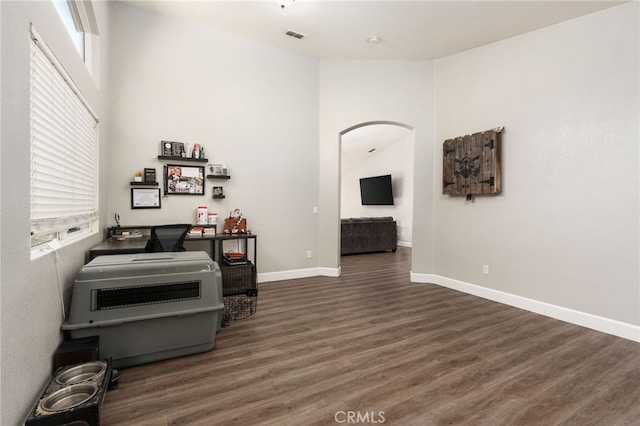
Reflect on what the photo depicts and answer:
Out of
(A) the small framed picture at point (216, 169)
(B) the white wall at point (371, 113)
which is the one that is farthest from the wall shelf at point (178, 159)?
(B) the white wall at point (371, 113)

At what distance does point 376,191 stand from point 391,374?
842cm

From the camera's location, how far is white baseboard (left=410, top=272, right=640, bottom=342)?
116 inches

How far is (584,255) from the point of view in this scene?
3248 millimetres

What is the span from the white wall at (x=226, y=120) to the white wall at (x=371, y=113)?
197 mm

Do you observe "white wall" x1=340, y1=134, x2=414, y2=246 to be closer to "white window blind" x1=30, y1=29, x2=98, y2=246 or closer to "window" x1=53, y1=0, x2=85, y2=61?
"window" x1=53, y1=0, x2=85, y2=61

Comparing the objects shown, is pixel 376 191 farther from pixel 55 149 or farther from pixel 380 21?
pixel 55 149

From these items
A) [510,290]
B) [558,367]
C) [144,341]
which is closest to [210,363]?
[144,341]

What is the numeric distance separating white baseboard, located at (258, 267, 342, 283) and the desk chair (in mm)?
1703

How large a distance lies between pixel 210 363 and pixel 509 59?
4584 mm

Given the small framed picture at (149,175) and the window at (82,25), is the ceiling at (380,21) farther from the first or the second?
the small framed picture at (149,175)

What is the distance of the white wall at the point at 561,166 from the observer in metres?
2.99

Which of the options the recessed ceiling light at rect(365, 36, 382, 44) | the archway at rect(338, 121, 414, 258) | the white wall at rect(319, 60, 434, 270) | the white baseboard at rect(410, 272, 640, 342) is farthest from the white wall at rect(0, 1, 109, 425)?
the archway at rect(338, 121, 414, 258)

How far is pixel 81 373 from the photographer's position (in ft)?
5.99

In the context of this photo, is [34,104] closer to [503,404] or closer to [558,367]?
[503,404]
